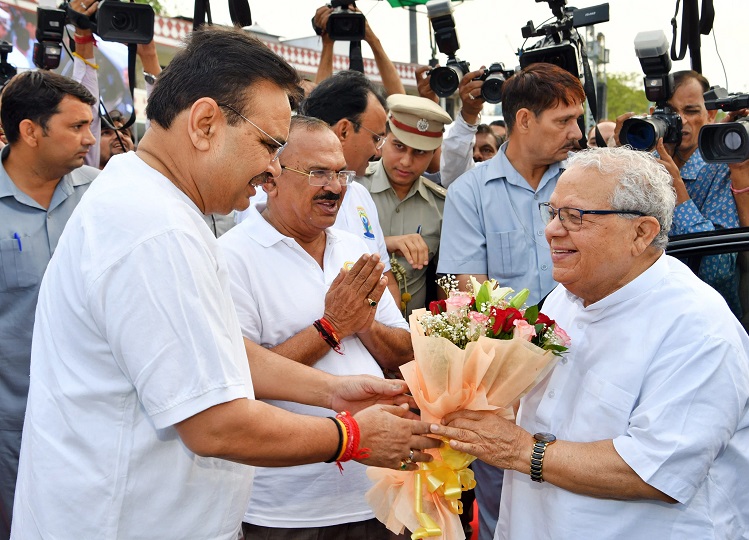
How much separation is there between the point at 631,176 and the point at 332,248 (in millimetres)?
1279

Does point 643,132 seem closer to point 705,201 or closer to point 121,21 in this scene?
point 705,201

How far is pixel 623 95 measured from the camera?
160 feet

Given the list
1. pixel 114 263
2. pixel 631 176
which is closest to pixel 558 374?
pixel 631 176

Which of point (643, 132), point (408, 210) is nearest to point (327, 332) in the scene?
point (408, 210)

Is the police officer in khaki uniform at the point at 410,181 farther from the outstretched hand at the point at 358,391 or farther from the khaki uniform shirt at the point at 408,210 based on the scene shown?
the outstretched hand at the point at 358,391

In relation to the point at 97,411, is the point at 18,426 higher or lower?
lower

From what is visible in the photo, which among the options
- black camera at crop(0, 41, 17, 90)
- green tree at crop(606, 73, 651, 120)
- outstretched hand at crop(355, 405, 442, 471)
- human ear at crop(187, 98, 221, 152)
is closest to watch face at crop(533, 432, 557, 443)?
outstretched hand at crop(355, 405, 442, 471)

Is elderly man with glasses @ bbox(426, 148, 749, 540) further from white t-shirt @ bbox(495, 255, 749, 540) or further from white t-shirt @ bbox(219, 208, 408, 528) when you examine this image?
white t-shirt @ bbox(219, 208, 408, 528)

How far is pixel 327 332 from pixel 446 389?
56cm

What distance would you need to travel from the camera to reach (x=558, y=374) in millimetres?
2629

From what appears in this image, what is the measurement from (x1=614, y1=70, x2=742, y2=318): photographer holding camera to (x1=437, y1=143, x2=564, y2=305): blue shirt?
2.21ft

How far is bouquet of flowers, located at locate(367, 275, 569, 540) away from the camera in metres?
2.45

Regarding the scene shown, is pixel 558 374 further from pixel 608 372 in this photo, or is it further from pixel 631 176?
pixel 631 176

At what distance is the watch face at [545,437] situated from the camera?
96.9 inches
